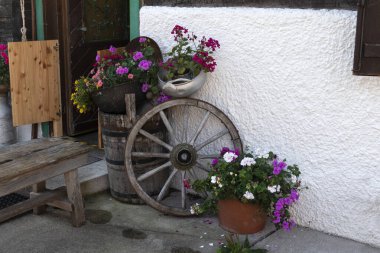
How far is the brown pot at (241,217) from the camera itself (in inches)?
141

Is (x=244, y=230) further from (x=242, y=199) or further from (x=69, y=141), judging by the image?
(x=69, y=141)

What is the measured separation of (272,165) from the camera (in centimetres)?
368

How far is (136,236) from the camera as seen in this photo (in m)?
→ 3.84

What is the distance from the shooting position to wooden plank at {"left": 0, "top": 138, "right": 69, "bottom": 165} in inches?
142

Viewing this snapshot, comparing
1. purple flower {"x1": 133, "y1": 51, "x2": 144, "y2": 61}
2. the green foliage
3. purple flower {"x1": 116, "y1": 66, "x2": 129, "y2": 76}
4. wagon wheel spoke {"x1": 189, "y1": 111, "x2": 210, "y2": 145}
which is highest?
purple flower {"x1": 133, "y1": 51, "x2": 144, "y2": 61}

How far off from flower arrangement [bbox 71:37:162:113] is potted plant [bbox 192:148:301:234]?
3.21 feet

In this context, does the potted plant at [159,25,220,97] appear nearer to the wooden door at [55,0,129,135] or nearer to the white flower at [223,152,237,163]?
the white flower at [223,152,237,163]

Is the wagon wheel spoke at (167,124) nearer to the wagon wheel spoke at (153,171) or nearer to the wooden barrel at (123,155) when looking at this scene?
the wooden barrel at (123,155)

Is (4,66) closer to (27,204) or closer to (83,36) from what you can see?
(83,36)

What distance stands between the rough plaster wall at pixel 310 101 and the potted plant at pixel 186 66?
0.16 m

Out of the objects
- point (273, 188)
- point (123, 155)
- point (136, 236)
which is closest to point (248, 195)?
point (273, 188)

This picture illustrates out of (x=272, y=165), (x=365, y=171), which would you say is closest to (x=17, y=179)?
(x=272, y=165)

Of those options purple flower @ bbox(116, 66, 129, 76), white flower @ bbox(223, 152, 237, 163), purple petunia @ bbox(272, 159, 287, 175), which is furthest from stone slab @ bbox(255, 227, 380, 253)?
purple flower @ bbox(116, 66, 129, 76)

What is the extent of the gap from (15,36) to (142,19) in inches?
62.8
